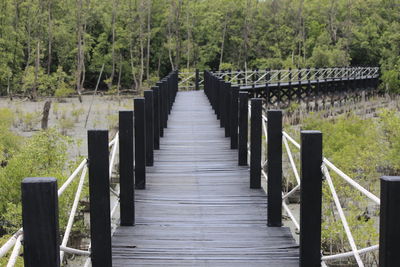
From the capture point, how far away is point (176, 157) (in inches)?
311

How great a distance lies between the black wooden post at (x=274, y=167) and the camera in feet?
15.4

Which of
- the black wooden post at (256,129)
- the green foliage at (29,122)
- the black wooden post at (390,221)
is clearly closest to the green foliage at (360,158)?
the black wooden post at (256,129)

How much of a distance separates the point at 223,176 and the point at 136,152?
1.23 metres

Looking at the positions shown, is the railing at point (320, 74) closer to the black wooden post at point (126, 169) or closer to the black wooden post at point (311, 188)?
the black wooden post at point (126, 169)

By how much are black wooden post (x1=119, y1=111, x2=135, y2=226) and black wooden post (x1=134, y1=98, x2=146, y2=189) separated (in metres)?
1.04

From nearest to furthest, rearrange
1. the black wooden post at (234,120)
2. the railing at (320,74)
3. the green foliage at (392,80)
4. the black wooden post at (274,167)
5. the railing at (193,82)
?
the black wooden post at (274,167) → the black wooden post at (234,120) → the railing at (193,82) → the railing at (320,74) → the green foliage at (392,80)

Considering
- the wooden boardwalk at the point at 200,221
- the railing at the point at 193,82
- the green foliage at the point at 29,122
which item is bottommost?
the green foliage at the point at 29,122

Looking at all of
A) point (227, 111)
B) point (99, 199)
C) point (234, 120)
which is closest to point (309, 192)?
point (99, 199)

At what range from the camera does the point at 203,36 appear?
51.1 meters

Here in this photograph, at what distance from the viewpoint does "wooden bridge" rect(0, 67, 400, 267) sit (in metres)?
2.50

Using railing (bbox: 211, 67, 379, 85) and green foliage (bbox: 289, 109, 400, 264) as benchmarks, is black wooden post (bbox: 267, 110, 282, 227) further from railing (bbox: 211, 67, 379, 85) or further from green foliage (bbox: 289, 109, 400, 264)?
railing (bbox: 211, 67, 379, 85)

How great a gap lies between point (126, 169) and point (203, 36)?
1854 inches

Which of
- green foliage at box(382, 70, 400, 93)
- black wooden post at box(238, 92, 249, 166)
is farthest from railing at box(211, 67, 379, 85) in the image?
black wooden post at box(238, 92, 249, 166)

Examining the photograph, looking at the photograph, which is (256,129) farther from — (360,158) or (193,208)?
(360,158)
